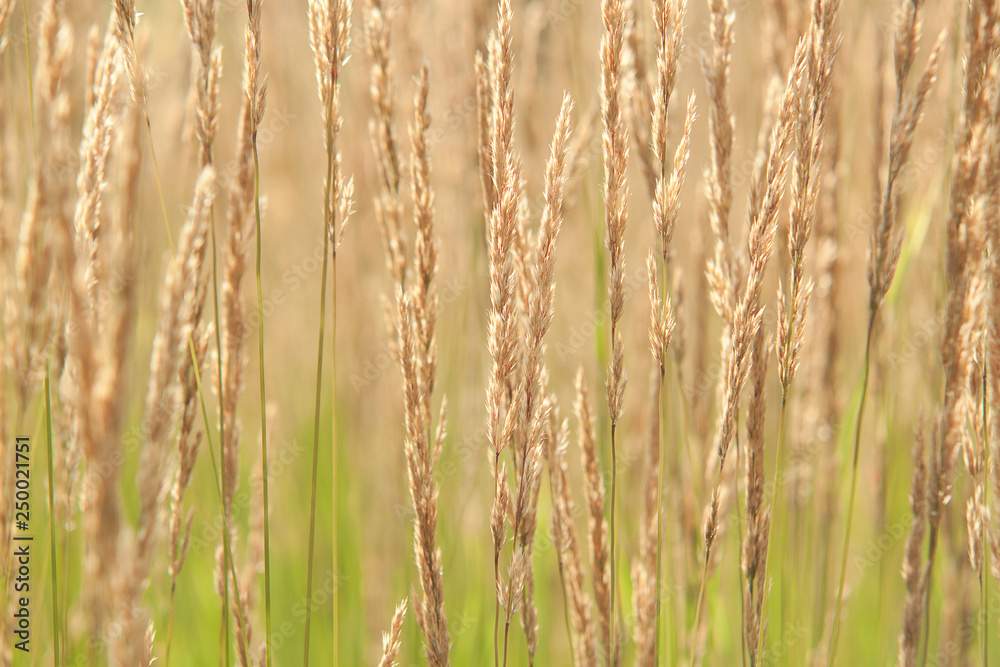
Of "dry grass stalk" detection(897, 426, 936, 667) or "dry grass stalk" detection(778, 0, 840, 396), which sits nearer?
"dry grass stalk" detection(778, 0, 840, 396)

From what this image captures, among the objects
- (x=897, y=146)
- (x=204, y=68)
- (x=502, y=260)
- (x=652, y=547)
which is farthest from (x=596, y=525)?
(x=204, y=68)

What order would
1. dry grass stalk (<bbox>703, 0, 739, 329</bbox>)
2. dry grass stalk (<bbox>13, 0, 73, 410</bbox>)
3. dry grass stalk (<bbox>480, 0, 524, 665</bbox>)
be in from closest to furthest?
dry grass stalk (<bbox>480, 0, 524, 665</bbox>) < dry grass stalk (<bbox>13, 0, 73, 410</bbox>) < dry grass stalk (<bbox>703, 0, 739, 329</bbox>)

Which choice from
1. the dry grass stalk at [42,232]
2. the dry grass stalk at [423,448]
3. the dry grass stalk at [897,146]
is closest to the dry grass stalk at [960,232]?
the dry grass stalk at [897,146]

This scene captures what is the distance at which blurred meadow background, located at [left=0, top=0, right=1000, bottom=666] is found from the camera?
3.73 feet

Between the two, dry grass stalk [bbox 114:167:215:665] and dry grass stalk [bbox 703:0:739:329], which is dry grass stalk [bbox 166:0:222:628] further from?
dry grass stalk [bbox 703:0:739:329]

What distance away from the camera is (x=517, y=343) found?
116 cm

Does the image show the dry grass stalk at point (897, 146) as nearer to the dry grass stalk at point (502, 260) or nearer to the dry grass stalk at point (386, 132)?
the dry grass stalk at point (502, 260)

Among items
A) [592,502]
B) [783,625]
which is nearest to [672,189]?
[592,502]

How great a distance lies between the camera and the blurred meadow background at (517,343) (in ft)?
3.73

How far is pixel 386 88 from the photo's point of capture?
146cm

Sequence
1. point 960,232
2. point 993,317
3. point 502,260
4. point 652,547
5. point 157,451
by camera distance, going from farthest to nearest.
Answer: point 652,547, point 960,232, point 993,317, point 502,260, point 157,451

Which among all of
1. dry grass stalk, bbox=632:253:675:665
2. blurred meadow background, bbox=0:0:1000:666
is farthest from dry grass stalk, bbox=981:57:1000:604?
dry grass stalk, bbox=632:253:675:665

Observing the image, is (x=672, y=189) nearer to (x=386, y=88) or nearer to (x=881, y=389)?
(x=386, y=88)

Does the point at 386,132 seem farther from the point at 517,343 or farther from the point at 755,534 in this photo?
the point at 755,534
